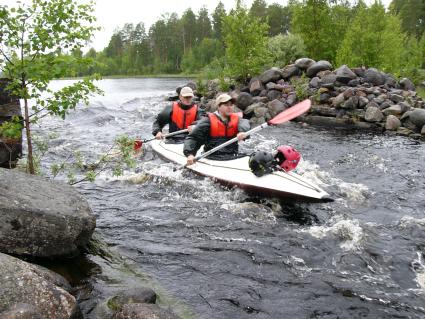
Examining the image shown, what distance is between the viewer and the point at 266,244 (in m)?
5.00

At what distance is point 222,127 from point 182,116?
1990 mm

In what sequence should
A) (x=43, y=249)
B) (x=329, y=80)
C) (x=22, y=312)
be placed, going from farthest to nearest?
(x=329, y=80), (x=43, y=249), (x=22, y=312)

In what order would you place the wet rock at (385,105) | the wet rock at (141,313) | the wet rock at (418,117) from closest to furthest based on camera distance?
the wet rock at (141,313)
the wet rock at (418,117)
the wet rock at (385,105)

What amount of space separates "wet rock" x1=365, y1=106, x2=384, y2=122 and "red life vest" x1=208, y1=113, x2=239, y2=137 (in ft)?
23.2

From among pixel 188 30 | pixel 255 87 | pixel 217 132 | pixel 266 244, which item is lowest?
pixel 266 244

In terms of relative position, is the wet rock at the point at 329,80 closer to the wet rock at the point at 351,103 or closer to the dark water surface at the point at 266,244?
the wet rock at the point at 351,103

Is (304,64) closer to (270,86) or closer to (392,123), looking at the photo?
(270,86)

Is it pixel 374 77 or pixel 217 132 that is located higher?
pixel 374 77

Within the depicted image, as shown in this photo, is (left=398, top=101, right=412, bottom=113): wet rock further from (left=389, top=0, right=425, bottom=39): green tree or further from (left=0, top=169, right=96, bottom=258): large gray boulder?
(left=389, top=0, right=425, bottom=39): green tree

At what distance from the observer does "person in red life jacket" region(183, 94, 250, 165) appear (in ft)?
23.2

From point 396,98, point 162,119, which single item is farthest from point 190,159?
point 396,98

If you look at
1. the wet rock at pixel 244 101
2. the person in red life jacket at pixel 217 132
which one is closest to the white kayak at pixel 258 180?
the person in red life jacket at pixel 217 132

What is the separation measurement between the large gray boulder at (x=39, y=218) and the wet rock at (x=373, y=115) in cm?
1050

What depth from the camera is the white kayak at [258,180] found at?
5.66 meters
